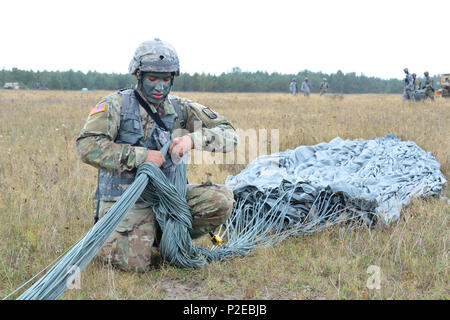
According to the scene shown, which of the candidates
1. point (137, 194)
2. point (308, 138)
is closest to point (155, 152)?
point (137, 194)

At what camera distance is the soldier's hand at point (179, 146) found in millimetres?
3166

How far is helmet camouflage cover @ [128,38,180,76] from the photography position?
10.3ft

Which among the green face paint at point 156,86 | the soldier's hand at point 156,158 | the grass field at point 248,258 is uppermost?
the green face paint at point 156,86

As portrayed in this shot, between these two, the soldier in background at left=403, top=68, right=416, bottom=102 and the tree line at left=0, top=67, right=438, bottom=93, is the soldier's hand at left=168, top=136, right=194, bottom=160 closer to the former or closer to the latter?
the soldier in background at left=403, top=68, right=416, bottom=102

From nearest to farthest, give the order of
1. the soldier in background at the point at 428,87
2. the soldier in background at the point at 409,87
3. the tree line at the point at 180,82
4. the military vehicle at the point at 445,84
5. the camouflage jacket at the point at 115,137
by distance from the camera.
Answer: the camouflage jacket at the point at 115,137 < the soldier in background at the point at 409,87 < the soldier in background at the point at 428,87 < the military vehicle at the point at 445,84 < the tree line at the point at 180,82

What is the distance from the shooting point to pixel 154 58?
124 inches

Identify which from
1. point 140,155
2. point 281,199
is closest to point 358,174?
point 281,199

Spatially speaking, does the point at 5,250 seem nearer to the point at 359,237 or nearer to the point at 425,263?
the point at 359,237

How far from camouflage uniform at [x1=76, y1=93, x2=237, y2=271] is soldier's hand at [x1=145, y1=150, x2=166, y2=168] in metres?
0.04

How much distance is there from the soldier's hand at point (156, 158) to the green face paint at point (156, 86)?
43 centimetres

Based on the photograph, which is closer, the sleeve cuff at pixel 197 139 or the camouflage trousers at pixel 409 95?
the sleeve cuff at pixel 197 139

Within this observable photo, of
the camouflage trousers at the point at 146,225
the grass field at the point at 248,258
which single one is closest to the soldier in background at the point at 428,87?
the grass field at the point at 248,258

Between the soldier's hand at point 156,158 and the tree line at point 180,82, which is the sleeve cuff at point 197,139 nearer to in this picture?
the soldier's hand at point 156,158
